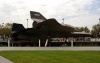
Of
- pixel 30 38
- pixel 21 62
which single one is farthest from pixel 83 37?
pixel 21 62

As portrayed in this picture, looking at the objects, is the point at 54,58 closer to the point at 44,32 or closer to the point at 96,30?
the point at 44,32

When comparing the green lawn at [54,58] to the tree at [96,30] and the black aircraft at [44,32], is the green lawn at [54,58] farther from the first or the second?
the tree at [96,30]

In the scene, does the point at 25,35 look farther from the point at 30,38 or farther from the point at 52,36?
the point at 52,36

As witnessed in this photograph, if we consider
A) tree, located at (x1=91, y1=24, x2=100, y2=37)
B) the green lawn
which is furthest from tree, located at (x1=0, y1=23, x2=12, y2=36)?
the green lawn

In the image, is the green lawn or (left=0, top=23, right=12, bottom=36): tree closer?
the green lawn

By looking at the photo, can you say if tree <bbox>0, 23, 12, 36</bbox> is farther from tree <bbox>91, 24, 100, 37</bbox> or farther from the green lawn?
the green lawn

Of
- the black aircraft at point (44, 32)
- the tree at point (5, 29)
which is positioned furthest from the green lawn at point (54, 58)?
the tree at point (5, 29)

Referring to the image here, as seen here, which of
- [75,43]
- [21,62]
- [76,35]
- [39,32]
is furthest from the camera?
[76,35]

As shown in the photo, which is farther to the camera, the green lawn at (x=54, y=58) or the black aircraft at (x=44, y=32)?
the black aircraft at (x=44, y=32)

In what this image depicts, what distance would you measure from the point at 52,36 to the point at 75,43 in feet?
25.7

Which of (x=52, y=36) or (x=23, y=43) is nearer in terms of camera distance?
(x=23, y=43)

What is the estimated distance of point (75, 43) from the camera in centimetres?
5009

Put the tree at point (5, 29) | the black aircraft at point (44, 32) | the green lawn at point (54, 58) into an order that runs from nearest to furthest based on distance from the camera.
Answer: the green lawn at point (54, 58) → the black aircraft at point (44, 32) → the tree at point (5, 29)

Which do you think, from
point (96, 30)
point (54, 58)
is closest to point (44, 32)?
point (54, 58)
